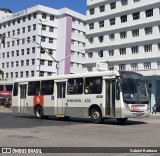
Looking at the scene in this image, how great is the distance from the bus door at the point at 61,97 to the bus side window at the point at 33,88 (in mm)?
2090

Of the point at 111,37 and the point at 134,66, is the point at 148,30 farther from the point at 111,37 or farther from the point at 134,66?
the point at 111,37

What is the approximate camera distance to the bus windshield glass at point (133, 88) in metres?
19.7

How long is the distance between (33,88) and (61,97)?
A: 3.01 metres

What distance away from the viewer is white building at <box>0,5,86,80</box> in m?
Answer: 80.2

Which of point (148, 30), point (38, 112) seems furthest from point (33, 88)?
point (148, 30)

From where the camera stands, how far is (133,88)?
20.0 metres

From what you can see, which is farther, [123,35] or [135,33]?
[123,35]

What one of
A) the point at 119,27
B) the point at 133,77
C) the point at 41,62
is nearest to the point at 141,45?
the point at 119,27

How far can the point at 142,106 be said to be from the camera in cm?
2009

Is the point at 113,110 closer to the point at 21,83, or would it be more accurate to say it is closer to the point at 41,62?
the point at 21,83

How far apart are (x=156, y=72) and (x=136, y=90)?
2967cm

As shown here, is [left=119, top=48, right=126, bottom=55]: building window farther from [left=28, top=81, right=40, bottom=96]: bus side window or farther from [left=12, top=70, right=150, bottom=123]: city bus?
[left=28, top=81, right=40, bottom=96]: bus side window

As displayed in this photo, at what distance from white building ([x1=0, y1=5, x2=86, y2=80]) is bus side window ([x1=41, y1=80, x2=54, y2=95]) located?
5464 centimetres

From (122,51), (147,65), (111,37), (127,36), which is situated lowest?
(147,65)
